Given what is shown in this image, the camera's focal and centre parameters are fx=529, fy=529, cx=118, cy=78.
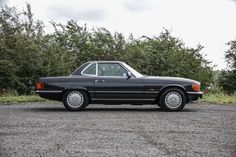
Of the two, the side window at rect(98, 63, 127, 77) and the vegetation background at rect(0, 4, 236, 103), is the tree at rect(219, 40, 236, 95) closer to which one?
the vegetation background at rect(0, 4, 236, 103)

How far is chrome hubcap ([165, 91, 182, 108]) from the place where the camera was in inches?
552

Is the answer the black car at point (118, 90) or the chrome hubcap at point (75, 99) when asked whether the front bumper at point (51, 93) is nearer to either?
the black car at point (118, 90)

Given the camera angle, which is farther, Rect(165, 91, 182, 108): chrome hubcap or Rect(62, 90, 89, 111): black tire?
Rect(165, 91, 182, 108): chrome hubcap

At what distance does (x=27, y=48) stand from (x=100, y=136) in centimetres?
1217

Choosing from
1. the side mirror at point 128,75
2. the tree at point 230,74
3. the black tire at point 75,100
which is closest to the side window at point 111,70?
the side mirror at point 128,75

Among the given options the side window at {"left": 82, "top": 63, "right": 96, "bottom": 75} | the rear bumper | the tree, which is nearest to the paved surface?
the rear bumper

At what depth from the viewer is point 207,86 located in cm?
2270

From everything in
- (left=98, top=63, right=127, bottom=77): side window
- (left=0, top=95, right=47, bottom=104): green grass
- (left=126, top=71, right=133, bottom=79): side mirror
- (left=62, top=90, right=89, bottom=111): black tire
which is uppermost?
(left=98, top=63, right=127, bottom=77): side window

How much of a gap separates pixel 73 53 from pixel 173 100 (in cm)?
846

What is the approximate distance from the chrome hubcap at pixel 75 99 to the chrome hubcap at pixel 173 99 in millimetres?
2274

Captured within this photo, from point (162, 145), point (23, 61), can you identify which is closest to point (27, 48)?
point (23, 61)

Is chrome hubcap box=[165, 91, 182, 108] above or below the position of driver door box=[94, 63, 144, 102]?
below

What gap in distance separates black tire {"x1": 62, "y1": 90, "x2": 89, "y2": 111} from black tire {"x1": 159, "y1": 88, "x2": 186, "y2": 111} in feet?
6.68

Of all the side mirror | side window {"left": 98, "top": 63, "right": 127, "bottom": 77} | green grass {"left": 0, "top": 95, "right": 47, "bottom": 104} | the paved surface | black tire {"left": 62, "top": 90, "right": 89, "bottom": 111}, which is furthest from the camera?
green grass {"left": 0, "top": 95, "right": 47, "bottom": 104}
